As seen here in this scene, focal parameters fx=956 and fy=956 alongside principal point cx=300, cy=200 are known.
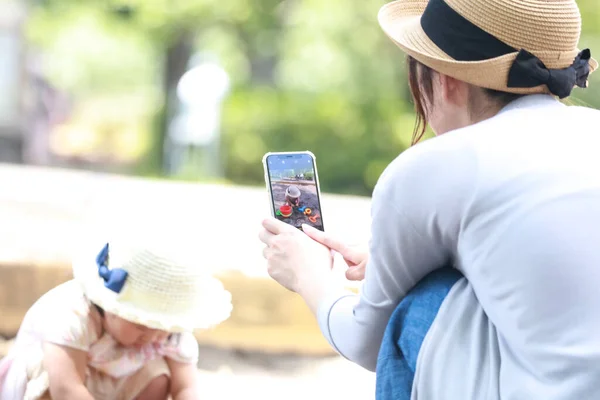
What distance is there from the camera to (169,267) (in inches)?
103

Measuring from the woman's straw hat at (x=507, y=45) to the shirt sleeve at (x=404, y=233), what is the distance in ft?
0.67

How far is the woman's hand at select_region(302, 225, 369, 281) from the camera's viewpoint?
7.76 feet

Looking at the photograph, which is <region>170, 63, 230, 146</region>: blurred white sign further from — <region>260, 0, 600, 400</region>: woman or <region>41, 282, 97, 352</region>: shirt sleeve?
<region>260, 0, 600, 400</region>: woman

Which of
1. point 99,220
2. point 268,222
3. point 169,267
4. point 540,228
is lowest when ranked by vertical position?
point 99,220

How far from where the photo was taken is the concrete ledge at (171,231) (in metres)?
4.08

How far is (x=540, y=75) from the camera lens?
191 centimetres

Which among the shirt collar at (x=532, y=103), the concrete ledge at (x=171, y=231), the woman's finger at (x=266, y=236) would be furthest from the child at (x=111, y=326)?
the shirt collar at (x=532, y=103)

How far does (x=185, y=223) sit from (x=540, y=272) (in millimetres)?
4030

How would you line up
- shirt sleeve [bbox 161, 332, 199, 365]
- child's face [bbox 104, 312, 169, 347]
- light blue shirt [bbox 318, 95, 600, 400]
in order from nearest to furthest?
light blue shirt [bbox 318, 95, 600, 400] < child's face [bbox 104, 312, 169, 347] < shirt sleeve [bbox 161, 332, 199, 365]

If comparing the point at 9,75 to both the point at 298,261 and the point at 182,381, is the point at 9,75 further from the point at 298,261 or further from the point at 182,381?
the point at 298,261

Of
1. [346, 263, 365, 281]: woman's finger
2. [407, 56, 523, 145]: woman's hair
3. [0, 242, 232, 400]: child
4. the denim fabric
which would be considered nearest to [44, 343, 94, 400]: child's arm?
[0, 242, 232, 400]: child

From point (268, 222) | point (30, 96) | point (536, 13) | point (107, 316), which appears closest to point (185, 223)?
point (107, 316)

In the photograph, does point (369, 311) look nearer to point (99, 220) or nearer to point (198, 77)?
point (99, 220)

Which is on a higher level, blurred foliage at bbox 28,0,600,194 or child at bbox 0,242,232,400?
child at bbox 0,242,232,400
